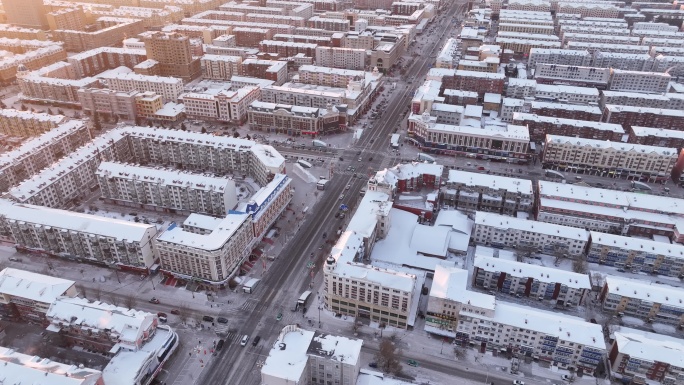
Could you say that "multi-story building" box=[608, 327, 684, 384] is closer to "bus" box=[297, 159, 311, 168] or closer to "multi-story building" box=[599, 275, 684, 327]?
"multi-story building" box=[599, 275, 684, 327]

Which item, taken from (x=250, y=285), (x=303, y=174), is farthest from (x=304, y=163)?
(x=250, y=285)

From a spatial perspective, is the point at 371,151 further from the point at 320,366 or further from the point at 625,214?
the point at 320,366

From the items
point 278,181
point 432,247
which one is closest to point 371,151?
point 278,181

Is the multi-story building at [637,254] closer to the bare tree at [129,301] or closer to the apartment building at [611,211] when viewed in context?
the apartment building at [611,211]

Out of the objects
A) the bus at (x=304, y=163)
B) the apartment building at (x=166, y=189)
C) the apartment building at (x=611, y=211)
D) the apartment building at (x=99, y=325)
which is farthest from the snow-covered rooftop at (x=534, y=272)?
the apartment building at (x=99, y=325)

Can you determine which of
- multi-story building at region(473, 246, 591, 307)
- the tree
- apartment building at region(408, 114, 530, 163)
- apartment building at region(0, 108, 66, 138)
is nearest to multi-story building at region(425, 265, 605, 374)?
multi-story building at region(473, 246, 591, 307)
